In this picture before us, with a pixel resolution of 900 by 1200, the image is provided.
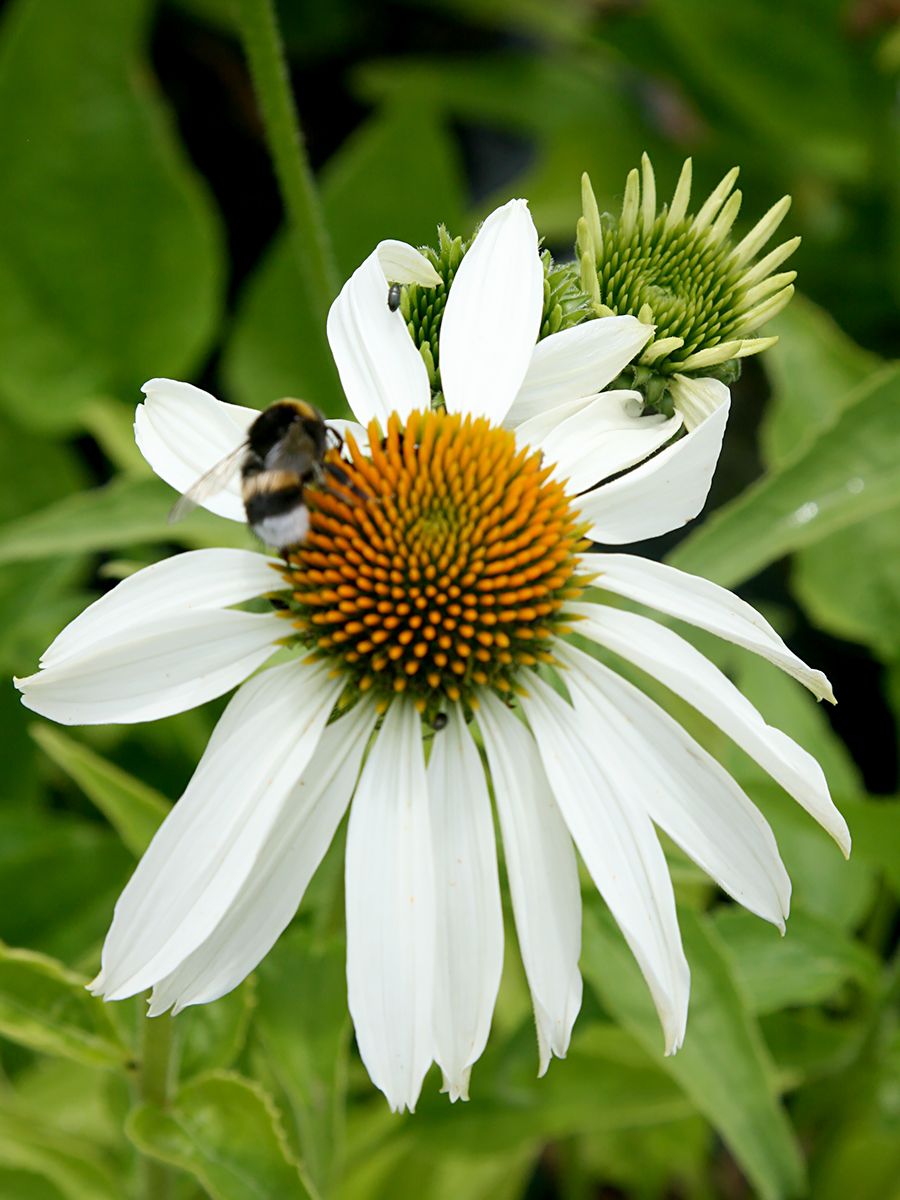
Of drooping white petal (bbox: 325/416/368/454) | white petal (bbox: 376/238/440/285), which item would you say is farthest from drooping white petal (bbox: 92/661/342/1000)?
white petal (bbox: 376/238/440/285)

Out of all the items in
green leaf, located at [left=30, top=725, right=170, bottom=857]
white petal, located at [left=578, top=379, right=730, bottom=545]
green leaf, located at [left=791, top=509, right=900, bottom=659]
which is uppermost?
→ white petal, located at [left=578, top=379, right=730, bottom=545]

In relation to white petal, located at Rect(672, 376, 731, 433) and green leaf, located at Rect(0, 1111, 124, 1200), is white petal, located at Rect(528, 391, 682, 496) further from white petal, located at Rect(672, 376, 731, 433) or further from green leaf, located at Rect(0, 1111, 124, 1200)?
green leaf, located at Rect(0, 1111, 124, 1200)

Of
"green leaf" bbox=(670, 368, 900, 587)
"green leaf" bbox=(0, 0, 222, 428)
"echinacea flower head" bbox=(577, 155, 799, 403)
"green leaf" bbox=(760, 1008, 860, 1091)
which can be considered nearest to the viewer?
"echinacea flower head" bbox=(577, 155, 799, 403)

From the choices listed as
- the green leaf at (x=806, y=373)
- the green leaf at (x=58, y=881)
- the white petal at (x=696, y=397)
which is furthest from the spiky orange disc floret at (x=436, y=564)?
the green leaf at (x=806, y=373)

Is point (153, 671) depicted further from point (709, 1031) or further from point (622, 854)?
point (709, 1031)

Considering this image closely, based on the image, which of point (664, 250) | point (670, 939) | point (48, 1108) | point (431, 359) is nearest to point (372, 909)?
point (670, 939)

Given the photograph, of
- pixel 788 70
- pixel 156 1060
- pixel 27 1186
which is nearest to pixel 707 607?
pixel 156 1060
